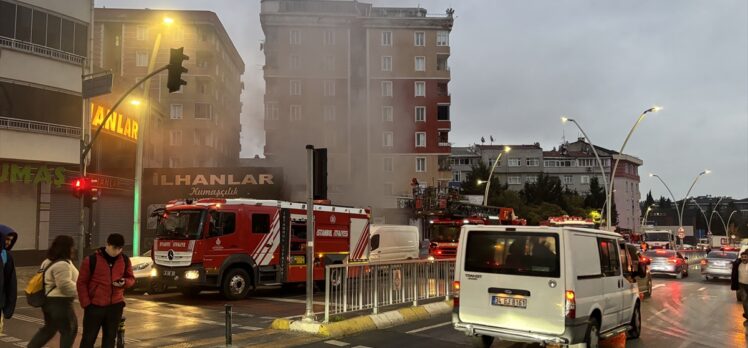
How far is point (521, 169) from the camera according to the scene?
71938 mm

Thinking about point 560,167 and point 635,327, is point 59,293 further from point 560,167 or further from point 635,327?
point 560,167

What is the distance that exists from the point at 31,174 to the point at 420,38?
102ft

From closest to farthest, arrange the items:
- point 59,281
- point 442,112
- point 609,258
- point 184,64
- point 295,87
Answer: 1. point 59,281
2. point 609,258
3. point 295,87
4. point 184,64
5. point 442,112

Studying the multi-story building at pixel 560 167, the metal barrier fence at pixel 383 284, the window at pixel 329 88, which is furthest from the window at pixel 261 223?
the multi-story building at pixel 560 167

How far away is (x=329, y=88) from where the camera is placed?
76.3 ft

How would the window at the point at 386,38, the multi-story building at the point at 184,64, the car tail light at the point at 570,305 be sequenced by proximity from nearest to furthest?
the car tail light at the point at 570,305, the window at the point at 386,38, the multi-story building at the point at 184,64

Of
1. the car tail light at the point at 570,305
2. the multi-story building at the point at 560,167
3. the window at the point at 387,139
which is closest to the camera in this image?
the car tail light at the point at 570,305

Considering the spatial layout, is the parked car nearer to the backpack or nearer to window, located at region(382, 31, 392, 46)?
window, located at region(382, 31, 392, 46)

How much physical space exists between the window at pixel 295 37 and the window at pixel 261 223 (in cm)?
954

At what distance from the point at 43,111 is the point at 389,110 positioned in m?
19.1

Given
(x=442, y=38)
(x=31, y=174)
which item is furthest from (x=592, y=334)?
(x=442, y=38)

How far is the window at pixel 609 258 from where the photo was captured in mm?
7184

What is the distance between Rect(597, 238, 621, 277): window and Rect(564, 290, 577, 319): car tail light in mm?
1084

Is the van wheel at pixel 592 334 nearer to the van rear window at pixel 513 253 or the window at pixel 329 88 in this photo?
the van rear window at pixel 513 253
